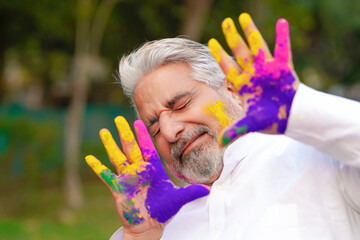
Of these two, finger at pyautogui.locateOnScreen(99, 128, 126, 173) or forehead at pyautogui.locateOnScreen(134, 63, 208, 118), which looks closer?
finger at pyautogui.locateOnScreen(99, 128, 126, 173)

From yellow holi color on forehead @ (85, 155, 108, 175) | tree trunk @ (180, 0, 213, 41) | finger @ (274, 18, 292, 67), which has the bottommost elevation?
yellow holi color on forehead @ (85, 155, 108, 175)

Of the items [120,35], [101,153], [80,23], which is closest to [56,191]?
[101,153]

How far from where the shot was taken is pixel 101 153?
9758mm

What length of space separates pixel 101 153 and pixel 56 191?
1.39m

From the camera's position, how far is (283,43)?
4.06 feet

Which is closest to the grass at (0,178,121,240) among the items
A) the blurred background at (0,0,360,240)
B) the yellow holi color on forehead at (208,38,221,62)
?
the blurred background at (0,0,360,240)

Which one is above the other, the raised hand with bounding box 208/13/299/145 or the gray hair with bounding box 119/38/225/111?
the gray hair with bounding box 119/38/225/111

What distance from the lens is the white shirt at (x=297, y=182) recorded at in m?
1.21

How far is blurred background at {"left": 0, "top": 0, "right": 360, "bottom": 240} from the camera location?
6.74 metres

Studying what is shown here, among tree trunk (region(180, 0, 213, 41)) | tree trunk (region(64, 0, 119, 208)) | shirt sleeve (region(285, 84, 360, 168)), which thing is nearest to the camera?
shirt sleeve (region(285, 84, 360, 168))

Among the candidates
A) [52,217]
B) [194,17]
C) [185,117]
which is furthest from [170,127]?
[194,17]

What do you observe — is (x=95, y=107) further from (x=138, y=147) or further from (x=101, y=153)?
(x=138, y=147)

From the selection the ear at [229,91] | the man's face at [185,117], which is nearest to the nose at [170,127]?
the man's face at [185,117]

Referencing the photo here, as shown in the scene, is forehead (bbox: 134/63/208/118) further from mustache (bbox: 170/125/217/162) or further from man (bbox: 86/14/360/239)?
mustache (bbox: 170/125/217/162)
